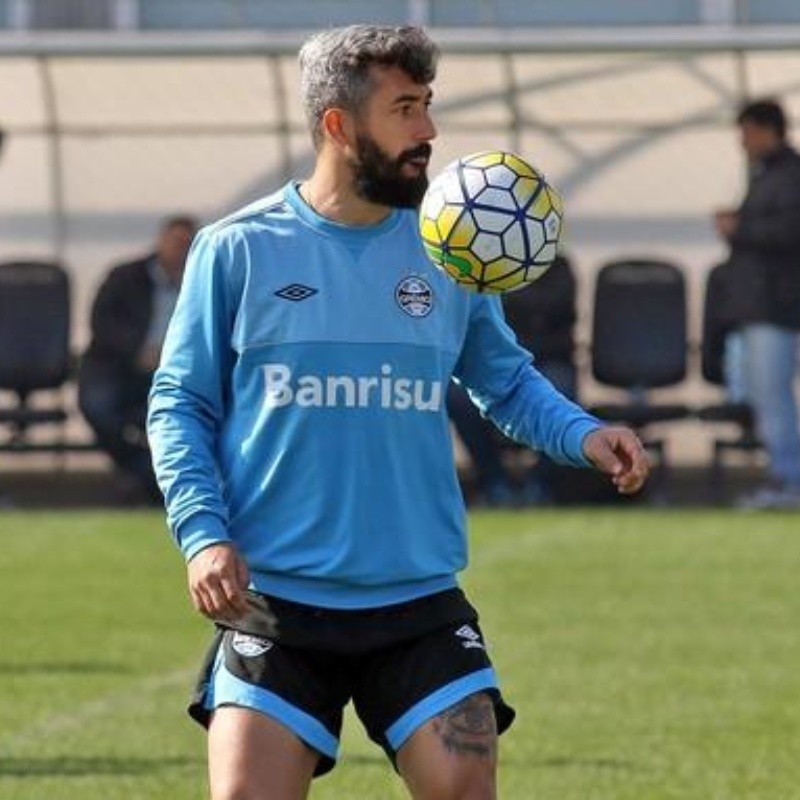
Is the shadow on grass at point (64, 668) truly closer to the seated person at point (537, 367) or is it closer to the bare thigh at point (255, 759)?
the bare thigh at point (255, 759)

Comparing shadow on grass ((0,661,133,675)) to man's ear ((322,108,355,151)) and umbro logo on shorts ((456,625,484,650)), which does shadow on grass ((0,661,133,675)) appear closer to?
umbro logo on shorts ((456,625,484,650))

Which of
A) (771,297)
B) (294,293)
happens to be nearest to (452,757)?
(294,293)

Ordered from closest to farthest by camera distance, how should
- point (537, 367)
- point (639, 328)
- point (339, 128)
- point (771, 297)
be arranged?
point (339, 128)
point (771, 297)
point (537, 367)
point (639, 328)

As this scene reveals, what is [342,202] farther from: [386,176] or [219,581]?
[219,581]

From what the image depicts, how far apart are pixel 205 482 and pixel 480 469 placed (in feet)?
47.8

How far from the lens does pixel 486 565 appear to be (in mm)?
16516

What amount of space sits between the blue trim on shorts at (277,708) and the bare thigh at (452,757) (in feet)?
0.52

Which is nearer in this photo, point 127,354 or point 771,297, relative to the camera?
point 771,297

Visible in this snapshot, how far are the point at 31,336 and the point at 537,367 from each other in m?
3.68

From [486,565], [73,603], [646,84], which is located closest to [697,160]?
[646,84]

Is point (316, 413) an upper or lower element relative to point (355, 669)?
upper

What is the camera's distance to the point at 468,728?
6.00 m

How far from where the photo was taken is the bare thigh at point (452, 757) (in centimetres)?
594

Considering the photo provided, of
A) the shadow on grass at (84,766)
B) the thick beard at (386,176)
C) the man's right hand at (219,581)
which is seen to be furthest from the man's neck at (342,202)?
the shadow on grass at (84,766)
